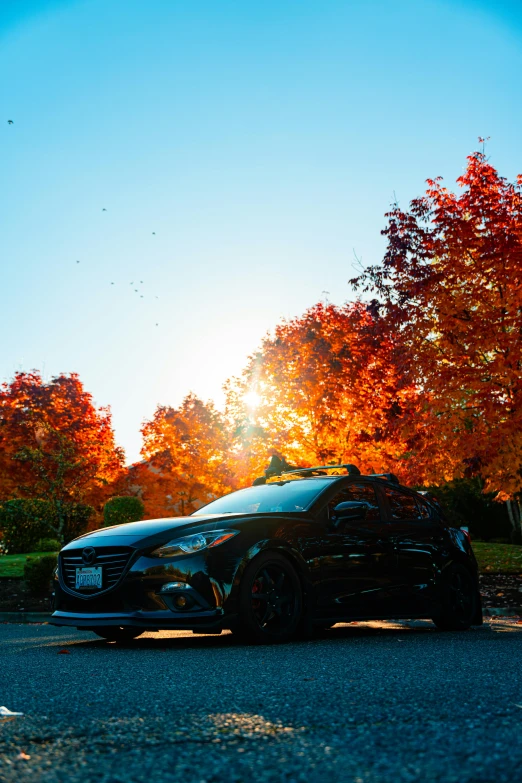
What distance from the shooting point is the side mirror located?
27.4ft

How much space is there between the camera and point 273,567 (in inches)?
301

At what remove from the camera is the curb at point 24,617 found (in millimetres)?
12953

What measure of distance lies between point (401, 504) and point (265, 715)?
560 cm

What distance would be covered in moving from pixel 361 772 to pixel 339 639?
5373 mm

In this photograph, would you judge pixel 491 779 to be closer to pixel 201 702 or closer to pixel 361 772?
pixel 361 772

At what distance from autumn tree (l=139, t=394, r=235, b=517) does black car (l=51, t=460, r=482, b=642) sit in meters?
21.9

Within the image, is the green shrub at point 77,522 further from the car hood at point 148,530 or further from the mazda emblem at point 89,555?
the mazda emblem at point 89,555

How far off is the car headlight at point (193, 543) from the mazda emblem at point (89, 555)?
675 mm

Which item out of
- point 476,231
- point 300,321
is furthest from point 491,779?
point 300,321

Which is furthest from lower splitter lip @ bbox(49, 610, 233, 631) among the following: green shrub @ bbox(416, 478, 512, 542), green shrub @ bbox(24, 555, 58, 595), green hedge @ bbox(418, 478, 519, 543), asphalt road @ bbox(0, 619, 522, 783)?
green shrub @ bbox(416, 478, 512, 542)

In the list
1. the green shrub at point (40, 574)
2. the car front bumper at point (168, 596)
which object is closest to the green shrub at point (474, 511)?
the green shrub at point (40, 574)

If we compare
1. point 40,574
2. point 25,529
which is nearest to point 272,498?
point 40,574

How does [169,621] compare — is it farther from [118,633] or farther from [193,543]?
[118,633]

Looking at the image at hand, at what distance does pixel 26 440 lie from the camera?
45.4 metres
